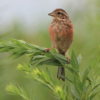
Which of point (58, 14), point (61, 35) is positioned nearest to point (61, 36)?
point (61, 35)

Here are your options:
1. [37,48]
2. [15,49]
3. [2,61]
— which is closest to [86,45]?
[2,61]

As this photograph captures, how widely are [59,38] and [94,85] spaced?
214 cm

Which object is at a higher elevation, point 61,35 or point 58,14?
point 58,14

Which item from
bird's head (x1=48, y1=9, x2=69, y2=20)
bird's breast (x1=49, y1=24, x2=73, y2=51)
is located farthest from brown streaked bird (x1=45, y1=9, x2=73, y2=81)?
bird's head (x1=48, y1=9, x2=69, y2=20)

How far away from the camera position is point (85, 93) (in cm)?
63

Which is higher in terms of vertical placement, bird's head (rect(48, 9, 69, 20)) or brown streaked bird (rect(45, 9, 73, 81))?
bird's head (rect(48, 9, 69, 20))

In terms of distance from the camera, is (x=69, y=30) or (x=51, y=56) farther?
(x=69, y=30)

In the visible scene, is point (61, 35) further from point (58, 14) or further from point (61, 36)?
point (58, 14)

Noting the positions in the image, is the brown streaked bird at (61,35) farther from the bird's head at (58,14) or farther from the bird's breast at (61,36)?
the bird's head at (58,14)

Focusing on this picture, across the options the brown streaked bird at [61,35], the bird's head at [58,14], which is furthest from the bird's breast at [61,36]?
the bird's head at [58,14]

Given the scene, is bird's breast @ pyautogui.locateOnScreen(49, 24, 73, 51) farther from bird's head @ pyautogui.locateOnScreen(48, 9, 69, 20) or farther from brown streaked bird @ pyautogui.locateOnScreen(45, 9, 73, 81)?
bird's head @ pyautogui.locateOnScreen(48, 9, 69, 20)

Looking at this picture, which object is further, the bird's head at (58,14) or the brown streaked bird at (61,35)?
the bird's head at (58,14)

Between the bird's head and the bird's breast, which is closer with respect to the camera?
the bird's breast

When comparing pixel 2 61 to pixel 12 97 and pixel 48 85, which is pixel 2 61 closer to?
pixel 12 97
